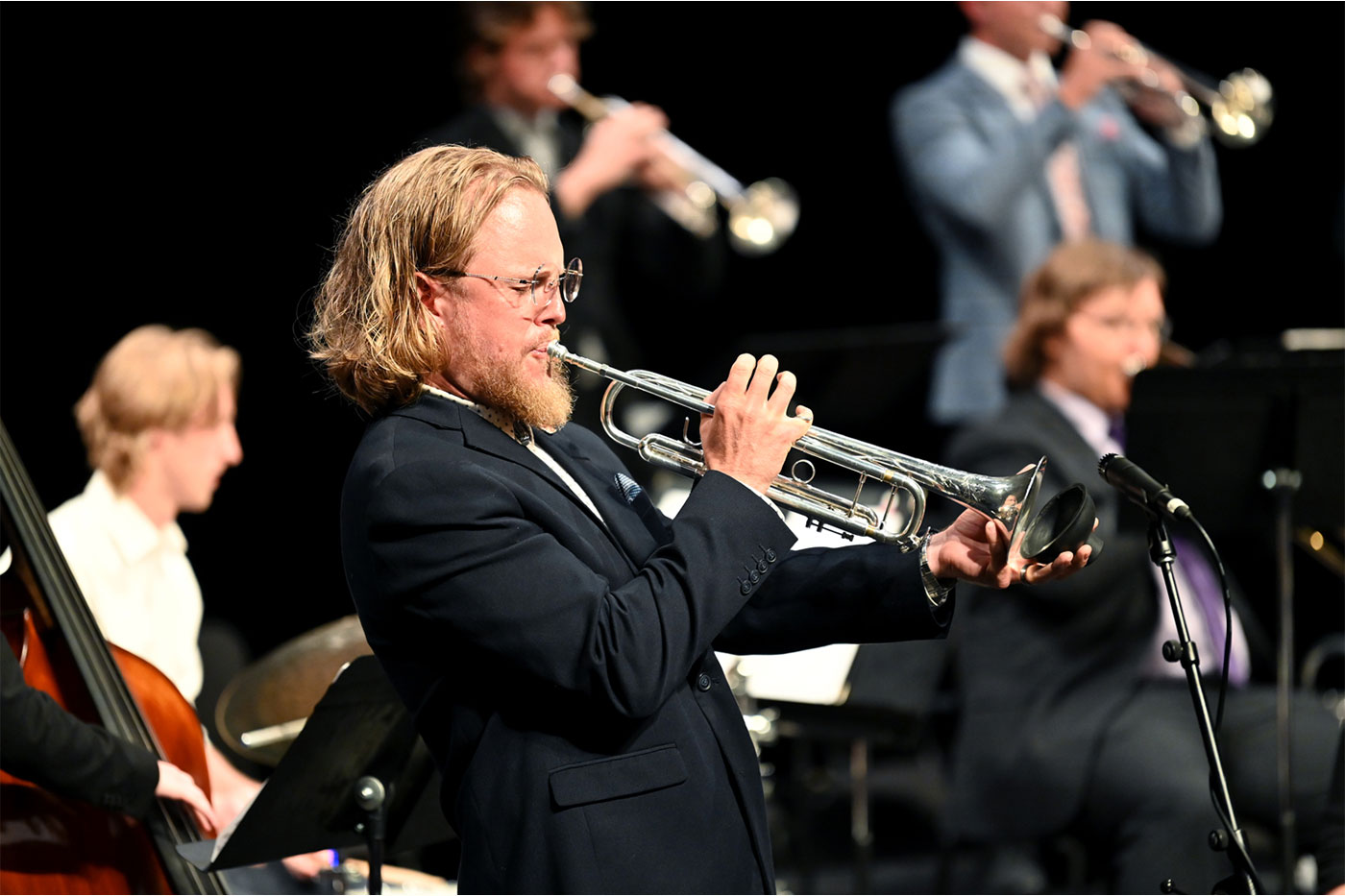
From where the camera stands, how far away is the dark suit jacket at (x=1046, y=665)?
4.30m

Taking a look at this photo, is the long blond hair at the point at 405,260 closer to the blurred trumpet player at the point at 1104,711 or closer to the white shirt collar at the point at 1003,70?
the blurred trumpet player at the point at 1104,711

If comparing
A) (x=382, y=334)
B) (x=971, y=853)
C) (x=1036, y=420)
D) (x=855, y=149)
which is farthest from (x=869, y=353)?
(x=382, y=334)

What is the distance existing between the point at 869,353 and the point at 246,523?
8.64 ft

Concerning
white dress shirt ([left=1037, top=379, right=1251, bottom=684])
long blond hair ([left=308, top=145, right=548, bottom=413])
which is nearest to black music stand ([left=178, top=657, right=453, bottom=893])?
long blond hair ([left=308, top=145, right=548, bottom=413])

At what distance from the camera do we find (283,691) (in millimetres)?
3283

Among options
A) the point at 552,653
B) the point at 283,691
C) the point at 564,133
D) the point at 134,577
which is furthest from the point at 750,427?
the point at 564,133

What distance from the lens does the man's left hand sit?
2363mm

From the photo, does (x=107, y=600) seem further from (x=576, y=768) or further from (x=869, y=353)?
(x=869, y=353)

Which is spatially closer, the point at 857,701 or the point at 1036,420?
the point at 857,701

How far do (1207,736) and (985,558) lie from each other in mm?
425

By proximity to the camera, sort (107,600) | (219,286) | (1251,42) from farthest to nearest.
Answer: (1251,42) < (219,286) < (107,600)

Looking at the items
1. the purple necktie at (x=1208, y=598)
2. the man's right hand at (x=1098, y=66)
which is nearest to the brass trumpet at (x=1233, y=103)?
the man's right hand at (x=1098, y=66)

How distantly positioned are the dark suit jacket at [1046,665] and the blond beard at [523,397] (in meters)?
2.35

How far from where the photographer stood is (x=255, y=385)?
6.08 meters
